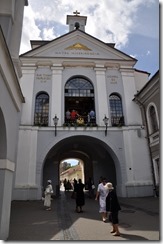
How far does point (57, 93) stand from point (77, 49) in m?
5.36

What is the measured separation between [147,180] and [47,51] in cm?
1457

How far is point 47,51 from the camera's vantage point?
20078 mm

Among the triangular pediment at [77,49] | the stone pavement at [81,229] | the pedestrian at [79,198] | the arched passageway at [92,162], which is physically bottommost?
the stone pavement at [81,229]

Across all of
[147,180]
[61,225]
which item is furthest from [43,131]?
[61,225]

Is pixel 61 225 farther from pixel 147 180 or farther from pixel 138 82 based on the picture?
pixel 138 82

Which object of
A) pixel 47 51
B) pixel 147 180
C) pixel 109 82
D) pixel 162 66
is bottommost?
pixel 147 180

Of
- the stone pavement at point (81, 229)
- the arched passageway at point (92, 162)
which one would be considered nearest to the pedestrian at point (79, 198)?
the stone pavement at point (81, 229)

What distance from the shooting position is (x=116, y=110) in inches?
733

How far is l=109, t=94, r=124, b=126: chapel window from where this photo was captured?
18047 millimetres

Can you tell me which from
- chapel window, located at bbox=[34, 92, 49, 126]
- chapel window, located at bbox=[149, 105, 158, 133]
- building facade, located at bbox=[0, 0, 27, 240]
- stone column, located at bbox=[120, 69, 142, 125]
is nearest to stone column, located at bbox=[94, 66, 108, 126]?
stone column, located at bbox=[120, 69, 142, 125]

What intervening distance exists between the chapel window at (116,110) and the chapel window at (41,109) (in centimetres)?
566

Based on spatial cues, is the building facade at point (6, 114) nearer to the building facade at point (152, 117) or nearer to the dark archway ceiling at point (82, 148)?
the building facade at point (152, 117)

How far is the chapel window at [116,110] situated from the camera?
59.2 feet

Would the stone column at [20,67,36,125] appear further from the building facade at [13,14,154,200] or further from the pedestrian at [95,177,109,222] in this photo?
the pedestrian at [95,177,109,222]
